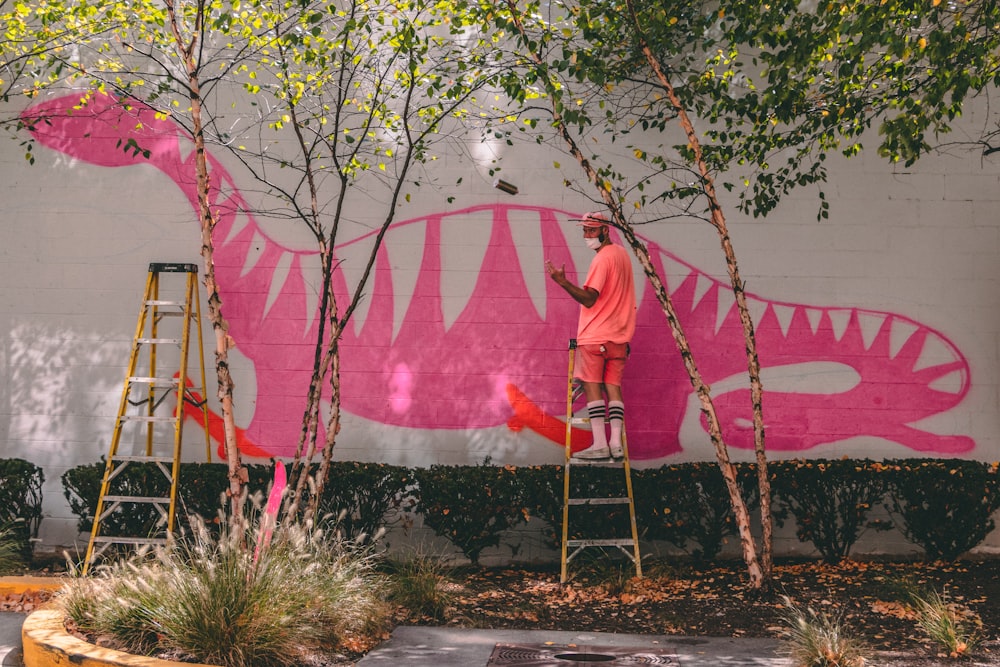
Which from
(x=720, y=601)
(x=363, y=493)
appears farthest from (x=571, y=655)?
(x=363, y=493)

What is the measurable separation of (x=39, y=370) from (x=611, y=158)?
4.96 meters

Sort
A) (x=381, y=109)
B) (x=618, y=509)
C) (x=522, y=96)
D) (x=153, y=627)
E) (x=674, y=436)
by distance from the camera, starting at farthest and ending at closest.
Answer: (x=674, y=436), (x=618, y=509), (x=381, y=109), (x=522, y=96), (x=153, y=627)

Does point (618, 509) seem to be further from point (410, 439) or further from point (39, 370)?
point (39, 370)

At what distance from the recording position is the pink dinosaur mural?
727 cm

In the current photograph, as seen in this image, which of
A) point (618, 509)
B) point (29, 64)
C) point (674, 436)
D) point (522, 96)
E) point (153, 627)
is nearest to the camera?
point (153, 627)

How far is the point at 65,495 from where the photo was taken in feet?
23.4

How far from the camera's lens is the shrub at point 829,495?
682 cm

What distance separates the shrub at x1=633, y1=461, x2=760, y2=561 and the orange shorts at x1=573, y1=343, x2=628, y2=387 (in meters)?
0.74

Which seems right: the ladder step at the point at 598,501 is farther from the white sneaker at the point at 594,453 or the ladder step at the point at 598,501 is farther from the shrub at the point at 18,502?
the shrub at the point at 18,502

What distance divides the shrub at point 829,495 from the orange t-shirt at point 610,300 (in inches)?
59.5

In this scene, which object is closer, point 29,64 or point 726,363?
point 726,363

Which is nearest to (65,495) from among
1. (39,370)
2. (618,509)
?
(39,370)

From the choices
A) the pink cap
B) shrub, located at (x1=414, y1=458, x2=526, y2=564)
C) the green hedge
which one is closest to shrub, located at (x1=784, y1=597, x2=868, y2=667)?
the green hedge

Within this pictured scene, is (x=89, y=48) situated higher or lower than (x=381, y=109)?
higher
